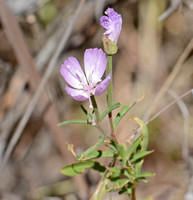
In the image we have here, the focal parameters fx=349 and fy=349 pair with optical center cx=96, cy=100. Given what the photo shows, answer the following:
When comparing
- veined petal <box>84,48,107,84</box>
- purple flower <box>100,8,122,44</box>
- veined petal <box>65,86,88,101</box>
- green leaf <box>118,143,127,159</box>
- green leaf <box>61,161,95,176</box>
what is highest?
purple flower <box>100,8,122,44</box>

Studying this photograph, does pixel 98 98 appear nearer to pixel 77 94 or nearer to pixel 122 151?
pixel 122 151

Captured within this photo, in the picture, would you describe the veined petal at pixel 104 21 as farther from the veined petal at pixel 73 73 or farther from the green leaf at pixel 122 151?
the green leaf at pixel 122 151

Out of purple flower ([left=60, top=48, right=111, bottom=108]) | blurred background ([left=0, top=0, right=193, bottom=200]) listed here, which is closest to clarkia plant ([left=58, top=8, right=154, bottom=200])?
purple flower ([left=60, top=48, right=111, bottom=108])

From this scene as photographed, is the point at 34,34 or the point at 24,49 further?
the point at 34,34

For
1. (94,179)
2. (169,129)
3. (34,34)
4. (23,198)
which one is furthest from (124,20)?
(23,198)

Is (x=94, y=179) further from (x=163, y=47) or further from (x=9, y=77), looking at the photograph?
(x=163, y=47)

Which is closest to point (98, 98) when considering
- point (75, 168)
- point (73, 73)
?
point (75, 168)

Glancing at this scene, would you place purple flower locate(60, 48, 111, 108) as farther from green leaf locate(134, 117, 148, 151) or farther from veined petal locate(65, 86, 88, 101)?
green leaf locate(134, 117, 148, 151)
